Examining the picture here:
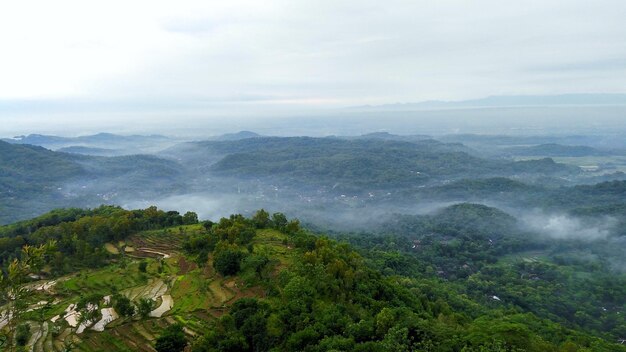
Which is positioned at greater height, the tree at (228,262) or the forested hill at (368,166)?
the tree at (228,262)

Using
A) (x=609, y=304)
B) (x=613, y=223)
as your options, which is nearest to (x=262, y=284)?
(x=609, y=304)

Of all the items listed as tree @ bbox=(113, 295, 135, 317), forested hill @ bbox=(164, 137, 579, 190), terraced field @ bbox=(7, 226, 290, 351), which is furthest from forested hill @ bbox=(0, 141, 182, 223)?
tree @ bbox=(113, 295, 135, 317)

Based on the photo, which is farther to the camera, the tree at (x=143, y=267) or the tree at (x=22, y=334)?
the tree at (x=143, y=267)

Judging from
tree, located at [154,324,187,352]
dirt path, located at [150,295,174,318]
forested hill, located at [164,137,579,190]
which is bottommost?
forested hill, located at [164,137,579,190]

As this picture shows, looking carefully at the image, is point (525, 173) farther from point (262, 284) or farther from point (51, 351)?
point (51, 351)

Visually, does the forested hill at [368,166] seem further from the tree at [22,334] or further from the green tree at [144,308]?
the tree at [22,334]

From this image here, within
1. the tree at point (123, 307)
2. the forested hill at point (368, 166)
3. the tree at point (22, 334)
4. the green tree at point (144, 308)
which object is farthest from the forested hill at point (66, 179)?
the green tree at point (144, 308)

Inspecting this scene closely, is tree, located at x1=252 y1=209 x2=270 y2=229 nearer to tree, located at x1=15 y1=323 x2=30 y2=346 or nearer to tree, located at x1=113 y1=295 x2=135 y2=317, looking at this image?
tree, located at x1=113 y1=295 x2=135 y2=317

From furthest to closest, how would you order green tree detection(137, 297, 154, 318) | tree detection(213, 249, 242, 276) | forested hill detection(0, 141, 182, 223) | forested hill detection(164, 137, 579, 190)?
forested hill detection(164, 137, 579, 190) < forested hill detection(0, 141, 182, 223) < tree detection(213, 249, 242, 276) < green tree detection(137, 297, 154, 318)
